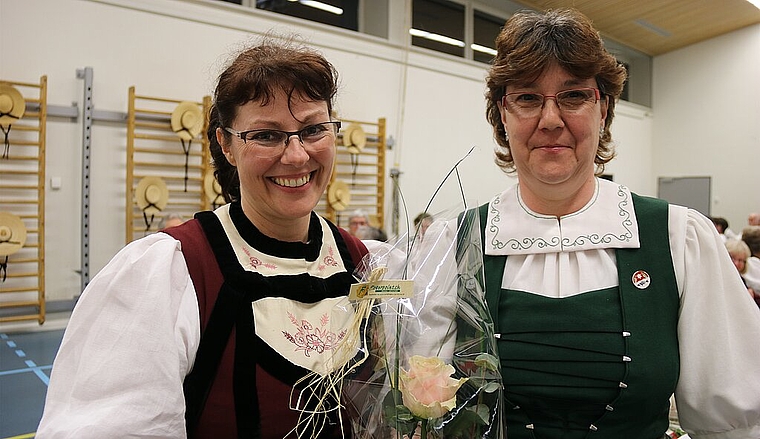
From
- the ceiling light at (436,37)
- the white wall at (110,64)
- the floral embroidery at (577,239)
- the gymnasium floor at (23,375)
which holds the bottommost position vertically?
the gymnasium floor at (23,375)

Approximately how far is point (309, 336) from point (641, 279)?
0.67 metres

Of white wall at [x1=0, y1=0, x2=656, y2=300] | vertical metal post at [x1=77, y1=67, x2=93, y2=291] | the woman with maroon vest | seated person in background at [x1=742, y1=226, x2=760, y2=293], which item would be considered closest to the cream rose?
the woman with maroon vest

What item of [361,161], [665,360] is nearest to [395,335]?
[665,360]

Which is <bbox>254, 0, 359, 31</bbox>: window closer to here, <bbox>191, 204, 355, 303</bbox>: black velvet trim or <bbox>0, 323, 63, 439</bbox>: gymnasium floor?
<bbox>0, 323, 63, 439</bbox>: gymnasium floor

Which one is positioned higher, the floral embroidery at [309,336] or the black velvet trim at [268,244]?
the black velvet trim at [268,244]

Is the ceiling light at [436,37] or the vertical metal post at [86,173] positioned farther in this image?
the ceiling light at [436,37]

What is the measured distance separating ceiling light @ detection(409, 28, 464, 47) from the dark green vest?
6835 mm

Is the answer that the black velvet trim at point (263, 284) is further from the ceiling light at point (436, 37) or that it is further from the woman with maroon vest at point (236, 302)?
the ceiling light at point (436, 37)

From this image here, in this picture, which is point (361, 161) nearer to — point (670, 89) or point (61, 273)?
point (61, 273)

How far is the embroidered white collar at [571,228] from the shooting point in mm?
1173

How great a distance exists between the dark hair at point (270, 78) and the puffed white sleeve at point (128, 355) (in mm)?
330

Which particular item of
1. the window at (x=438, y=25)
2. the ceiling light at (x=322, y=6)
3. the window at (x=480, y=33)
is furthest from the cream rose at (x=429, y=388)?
the window at (x=438, y=25)

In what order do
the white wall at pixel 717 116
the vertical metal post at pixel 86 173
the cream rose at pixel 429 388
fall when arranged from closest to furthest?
the cream rose at pixel 429 388
the vertical metal post at pixel 86 173
the white wall at pixel 717 116

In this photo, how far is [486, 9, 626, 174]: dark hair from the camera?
114 centimetres
